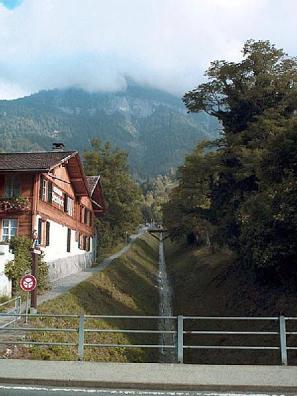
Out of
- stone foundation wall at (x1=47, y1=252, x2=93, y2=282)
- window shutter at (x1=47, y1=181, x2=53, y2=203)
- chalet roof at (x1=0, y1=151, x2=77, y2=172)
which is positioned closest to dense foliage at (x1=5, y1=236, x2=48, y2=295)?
stone foundation wall at (x1=47, y1=252, x2=93, y2=282)

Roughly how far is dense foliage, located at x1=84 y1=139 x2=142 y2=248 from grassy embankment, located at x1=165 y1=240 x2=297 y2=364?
20.3 metres

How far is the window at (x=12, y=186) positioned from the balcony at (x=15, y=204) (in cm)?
73

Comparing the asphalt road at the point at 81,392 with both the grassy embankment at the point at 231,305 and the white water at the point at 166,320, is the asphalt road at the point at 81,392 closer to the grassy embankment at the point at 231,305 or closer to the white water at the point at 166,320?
the grassy embankment at the point at 231,305

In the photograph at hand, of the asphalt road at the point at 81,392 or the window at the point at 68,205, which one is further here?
the window at the point at 68,205

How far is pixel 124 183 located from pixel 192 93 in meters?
25.7

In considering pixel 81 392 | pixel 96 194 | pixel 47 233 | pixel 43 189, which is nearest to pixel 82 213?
pixel 96 194

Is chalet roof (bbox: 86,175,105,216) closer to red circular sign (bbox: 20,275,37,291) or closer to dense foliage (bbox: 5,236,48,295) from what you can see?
dense foliage (bbox: 5,236,48,295)

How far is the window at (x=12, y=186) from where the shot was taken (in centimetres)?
2758

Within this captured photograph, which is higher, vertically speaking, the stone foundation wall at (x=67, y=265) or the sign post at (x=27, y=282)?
the stone foundation wall at (x=67, y=265)

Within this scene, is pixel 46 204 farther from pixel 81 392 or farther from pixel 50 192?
pixel 81 392

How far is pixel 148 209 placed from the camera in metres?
169

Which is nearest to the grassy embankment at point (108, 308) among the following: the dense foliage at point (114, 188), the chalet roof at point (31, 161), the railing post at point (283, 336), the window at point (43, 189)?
the window at point (43, 189)

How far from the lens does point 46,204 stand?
29.8 meters

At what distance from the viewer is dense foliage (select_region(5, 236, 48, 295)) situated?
21.8 metres
